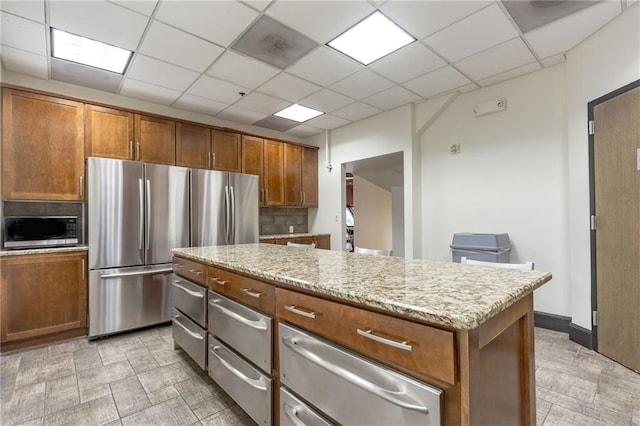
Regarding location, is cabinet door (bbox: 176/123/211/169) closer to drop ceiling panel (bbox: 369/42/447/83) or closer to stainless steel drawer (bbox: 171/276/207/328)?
stainless steel drawer (bbox: 171/276/207/328)

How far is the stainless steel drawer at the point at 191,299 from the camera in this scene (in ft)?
6.76

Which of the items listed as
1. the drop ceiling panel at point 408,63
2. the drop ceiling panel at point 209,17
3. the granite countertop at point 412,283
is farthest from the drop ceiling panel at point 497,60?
the granite countertop at point 412,283

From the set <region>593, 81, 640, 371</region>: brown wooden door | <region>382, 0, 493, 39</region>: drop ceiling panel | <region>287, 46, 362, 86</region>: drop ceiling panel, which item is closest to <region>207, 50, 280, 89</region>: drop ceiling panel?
<region>287, 46, 362, 86</region>: drop ceiling panel

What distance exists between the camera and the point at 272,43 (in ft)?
8.80

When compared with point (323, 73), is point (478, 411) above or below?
below

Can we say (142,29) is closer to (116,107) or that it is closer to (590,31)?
(116,107)

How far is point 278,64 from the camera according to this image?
3.05 metres

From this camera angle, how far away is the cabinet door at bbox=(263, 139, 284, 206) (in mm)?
4867

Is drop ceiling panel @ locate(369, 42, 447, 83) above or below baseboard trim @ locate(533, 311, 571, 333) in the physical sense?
above

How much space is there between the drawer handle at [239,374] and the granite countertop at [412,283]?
0.54 meters

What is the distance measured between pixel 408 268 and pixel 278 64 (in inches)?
99.1

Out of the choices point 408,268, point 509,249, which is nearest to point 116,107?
point 408,268

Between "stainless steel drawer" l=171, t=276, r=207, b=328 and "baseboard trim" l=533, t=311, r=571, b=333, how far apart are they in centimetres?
337

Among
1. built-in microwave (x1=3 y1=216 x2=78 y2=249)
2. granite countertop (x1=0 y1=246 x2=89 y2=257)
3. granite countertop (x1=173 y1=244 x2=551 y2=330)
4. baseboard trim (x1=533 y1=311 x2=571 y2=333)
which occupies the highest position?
built-in microwave (x1=3 y1=216 x2=78 y2=249)
